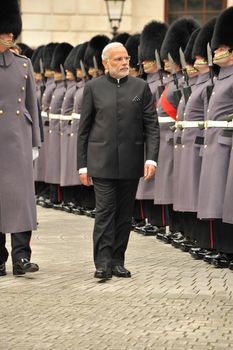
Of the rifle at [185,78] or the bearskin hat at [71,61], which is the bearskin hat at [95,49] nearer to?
the bearskin hat at [71,61]

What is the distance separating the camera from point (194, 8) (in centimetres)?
3806

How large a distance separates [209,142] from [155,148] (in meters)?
0.99

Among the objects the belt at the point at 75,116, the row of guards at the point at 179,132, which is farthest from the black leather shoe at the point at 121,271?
the belt at the point at 75,116

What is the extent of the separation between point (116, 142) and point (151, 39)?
14.4ft

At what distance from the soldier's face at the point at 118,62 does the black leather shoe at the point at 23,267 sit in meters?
1.42

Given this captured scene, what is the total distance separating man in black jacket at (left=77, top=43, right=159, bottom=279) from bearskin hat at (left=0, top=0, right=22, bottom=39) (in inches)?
26.7

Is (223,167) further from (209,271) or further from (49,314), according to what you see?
(49,314)

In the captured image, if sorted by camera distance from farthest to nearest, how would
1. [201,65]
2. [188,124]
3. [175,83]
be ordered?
[175,83] → [188,124] → [201,65]

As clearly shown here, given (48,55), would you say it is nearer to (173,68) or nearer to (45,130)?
(45,130)

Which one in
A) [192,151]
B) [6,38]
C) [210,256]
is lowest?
[210,256]

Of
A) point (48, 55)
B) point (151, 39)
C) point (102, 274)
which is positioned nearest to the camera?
point (102, 274)

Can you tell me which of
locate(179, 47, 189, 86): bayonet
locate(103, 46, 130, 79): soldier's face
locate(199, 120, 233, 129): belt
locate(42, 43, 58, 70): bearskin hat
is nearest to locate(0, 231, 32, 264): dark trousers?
locate(103, 46, 130, 79): soldier's face

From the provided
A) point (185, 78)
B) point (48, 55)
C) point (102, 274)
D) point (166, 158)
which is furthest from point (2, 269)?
point (48, 55)

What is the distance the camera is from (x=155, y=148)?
36.0 feet
